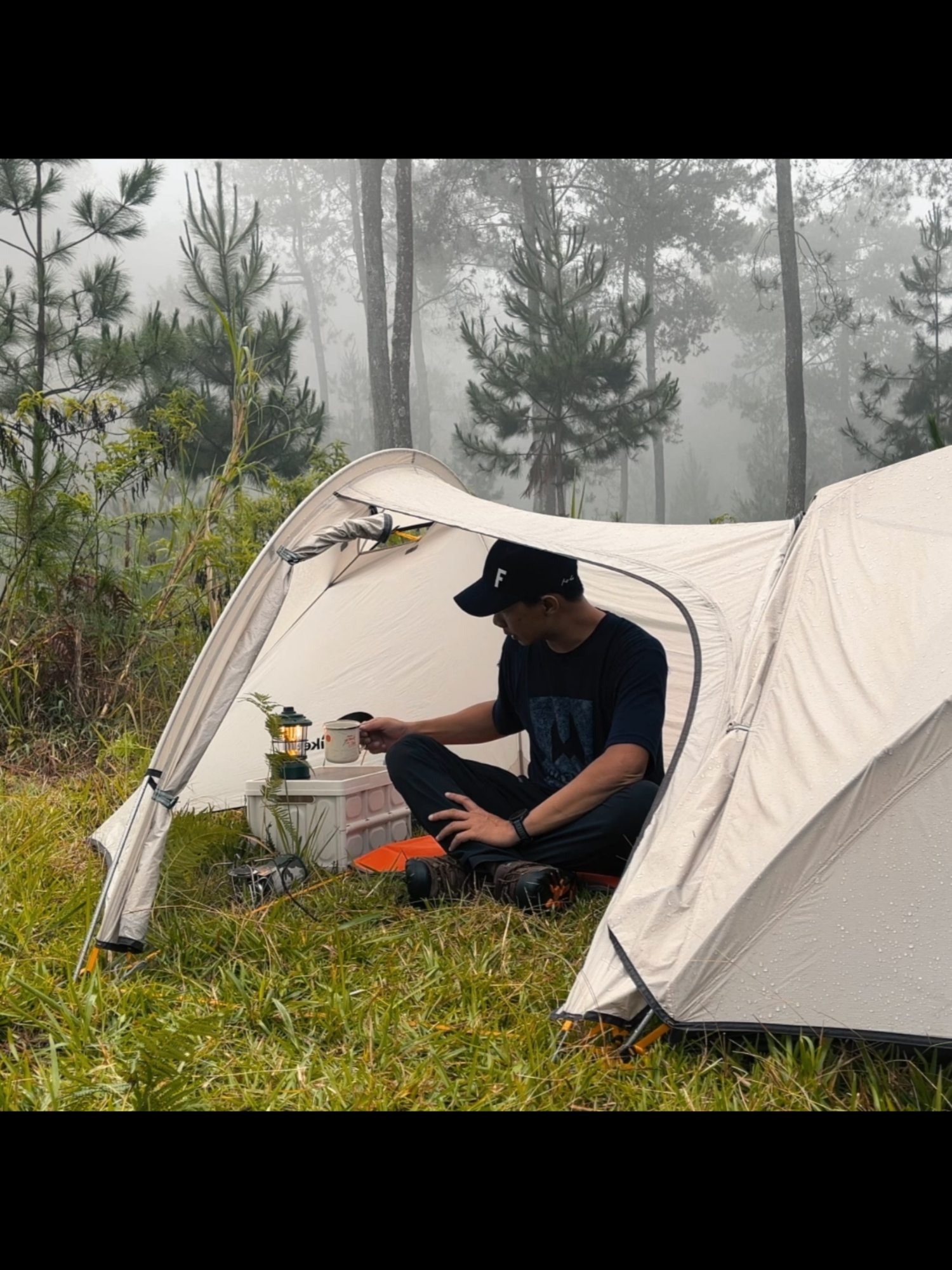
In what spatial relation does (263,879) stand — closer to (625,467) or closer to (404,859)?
(404,859)

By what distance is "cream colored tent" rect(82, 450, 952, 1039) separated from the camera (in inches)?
73.1

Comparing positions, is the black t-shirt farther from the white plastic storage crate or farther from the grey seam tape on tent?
the grey seam tape on tent

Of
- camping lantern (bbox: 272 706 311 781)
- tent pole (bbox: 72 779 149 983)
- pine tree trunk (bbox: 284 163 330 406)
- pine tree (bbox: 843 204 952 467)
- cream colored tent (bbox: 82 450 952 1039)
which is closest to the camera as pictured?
cream colored tent (bbox: 82 450 952 1039)

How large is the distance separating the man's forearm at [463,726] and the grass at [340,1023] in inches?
17.5

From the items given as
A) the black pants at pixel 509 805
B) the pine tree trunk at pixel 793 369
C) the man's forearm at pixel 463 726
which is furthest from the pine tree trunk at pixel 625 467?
the black pants at pixel 509 805

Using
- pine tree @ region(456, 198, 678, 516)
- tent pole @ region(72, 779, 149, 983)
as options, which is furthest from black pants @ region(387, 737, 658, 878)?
pine tree @ region(456, 198, 678, 516)

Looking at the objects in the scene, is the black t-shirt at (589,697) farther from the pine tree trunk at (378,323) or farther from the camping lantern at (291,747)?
the pine tree trunk at (378,323)

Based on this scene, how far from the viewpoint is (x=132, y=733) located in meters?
4.60

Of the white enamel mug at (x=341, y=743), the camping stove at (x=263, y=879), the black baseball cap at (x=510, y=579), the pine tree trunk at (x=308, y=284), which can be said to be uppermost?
the pine tree trunk at (x=308, y=284)

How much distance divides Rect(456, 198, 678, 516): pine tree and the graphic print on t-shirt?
8876 millimetres

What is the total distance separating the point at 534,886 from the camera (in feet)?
9.12

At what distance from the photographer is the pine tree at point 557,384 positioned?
11.8 metres

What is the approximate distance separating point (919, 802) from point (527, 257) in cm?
1125

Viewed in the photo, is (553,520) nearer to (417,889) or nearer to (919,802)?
(417,889)
